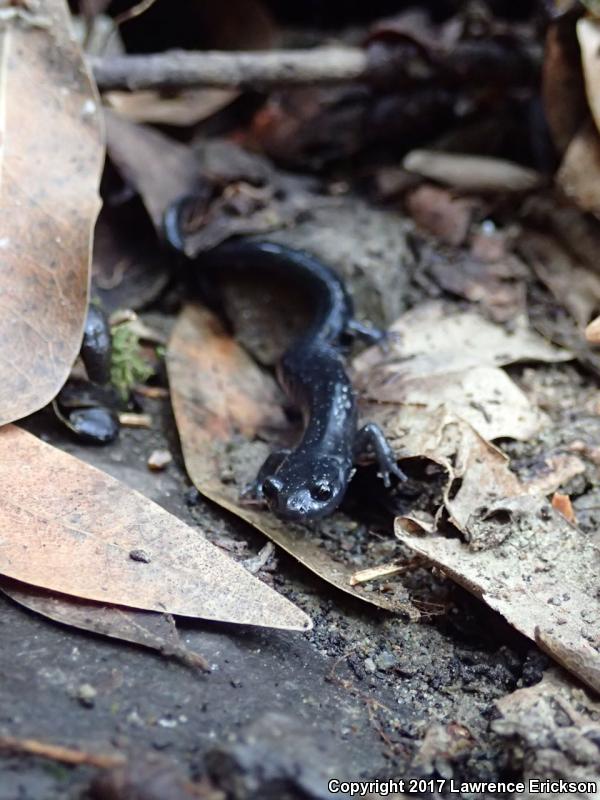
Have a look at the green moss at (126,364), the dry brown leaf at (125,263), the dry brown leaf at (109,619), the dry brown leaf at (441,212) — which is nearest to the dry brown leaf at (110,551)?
the dry brown leaf at (109,619)

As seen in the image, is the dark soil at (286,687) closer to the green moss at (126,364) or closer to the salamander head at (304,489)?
the salamander head at (304,489)

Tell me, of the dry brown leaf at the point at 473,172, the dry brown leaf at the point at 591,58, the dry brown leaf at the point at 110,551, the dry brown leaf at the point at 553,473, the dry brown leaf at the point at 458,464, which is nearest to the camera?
the dry brown leaf at the point at 110,551

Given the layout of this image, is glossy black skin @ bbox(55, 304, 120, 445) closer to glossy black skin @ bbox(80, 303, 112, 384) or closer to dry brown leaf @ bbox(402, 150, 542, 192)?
glossy black skin @ bbox(80, 303, 112, 384)

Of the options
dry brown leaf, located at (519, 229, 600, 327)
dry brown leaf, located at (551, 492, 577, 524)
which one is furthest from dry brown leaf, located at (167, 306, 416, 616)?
dry brown leaf, located at (519, 229, 600, 327)

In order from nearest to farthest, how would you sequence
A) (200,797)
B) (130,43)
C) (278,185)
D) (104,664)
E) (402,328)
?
(200,797) → (104,664) → (402,328) → (278,185) → (130,43)

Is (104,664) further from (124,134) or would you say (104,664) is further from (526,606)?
(124,134)

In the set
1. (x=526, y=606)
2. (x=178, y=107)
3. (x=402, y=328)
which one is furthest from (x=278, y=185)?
(x=526, y=606)

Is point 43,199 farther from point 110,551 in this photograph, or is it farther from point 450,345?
point 450,345

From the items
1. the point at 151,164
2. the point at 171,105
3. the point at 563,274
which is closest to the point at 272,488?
the point at 563,274
